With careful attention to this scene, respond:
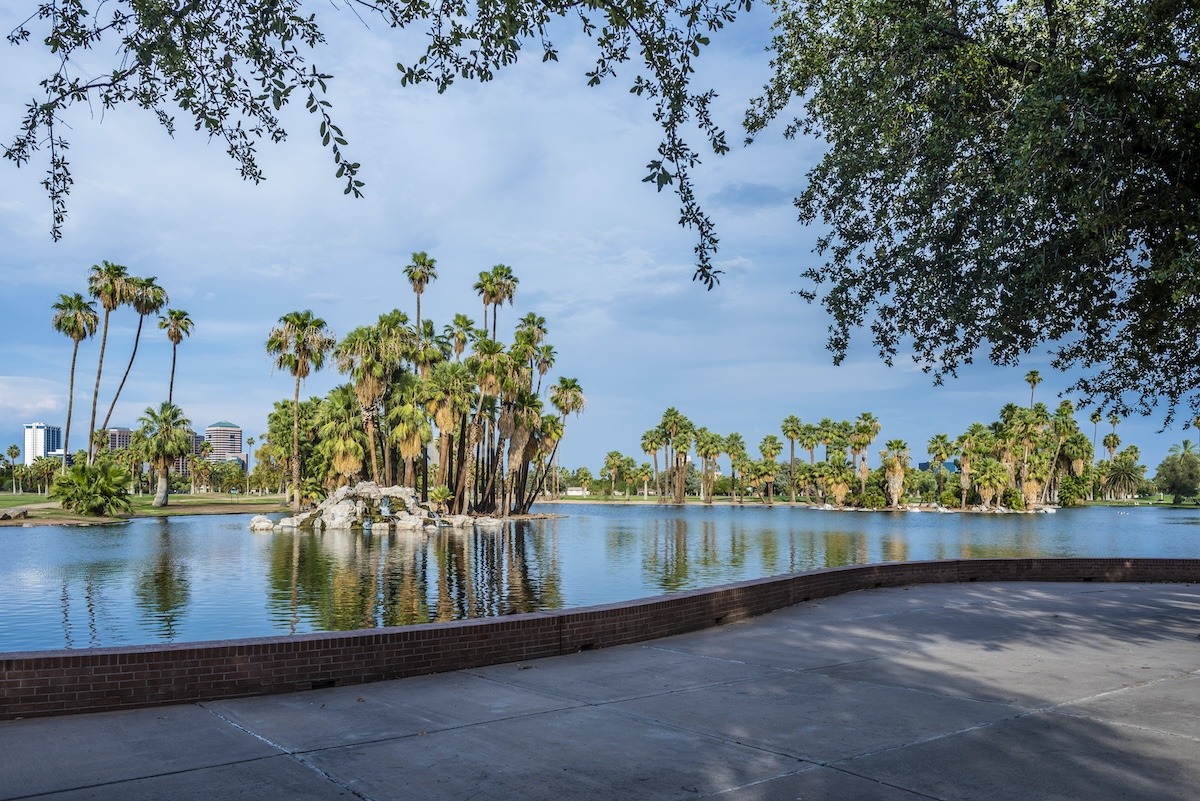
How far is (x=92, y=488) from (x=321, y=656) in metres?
65.1

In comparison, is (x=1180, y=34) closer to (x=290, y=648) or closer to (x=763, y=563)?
(x=290, y=648)

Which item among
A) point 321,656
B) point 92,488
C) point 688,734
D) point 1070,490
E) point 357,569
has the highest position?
point 92,488

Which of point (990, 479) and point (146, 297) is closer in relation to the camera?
point (146, 297)

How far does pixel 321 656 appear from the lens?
7.85 metres

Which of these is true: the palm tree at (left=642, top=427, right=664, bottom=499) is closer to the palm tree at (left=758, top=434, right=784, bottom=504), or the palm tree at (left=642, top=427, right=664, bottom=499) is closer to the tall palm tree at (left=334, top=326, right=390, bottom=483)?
the palm tree at (left=758, top=434, right=784, bottom=504)

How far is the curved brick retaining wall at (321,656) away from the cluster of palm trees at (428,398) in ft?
173

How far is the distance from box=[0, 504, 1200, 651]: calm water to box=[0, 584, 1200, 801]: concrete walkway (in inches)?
462

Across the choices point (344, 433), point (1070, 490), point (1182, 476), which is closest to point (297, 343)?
point (344, 433)

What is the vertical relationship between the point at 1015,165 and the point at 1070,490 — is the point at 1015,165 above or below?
above

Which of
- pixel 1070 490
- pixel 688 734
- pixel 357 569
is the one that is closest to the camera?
pixel 688 734

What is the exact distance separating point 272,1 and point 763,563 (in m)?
33.4

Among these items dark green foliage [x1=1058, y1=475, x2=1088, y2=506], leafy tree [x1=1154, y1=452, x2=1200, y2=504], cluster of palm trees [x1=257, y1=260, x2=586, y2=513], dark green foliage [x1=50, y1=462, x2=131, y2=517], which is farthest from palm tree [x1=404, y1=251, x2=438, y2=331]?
leafy tree [x1=1154, y1=452, x2=1200, y2=504]

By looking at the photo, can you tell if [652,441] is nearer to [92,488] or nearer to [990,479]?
[990,479]

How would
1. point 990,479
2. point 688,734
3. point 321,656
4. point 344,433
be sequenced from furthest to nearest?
point 990,479 < point 344,433 < point 321,656 < point 688,734
